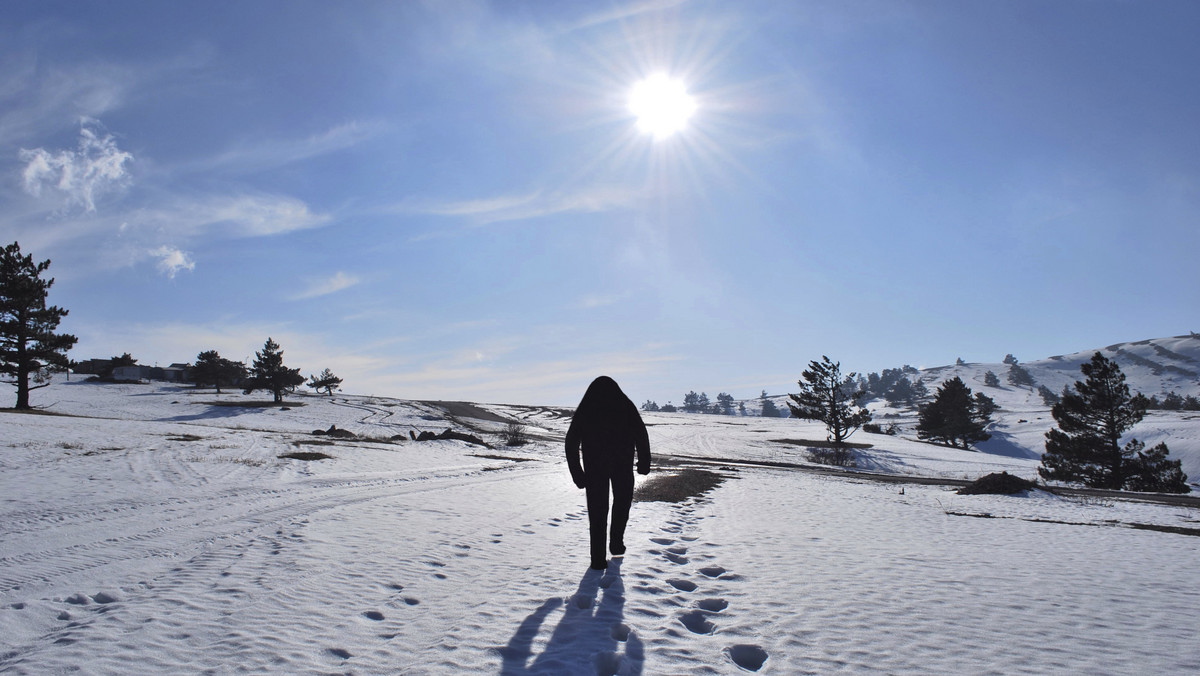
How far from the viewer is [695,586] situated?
5.88 m

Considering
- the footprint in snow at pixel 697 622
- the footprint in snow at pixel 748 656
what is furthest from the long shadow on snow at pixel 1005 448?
the footprint in snow at pixel 748 656

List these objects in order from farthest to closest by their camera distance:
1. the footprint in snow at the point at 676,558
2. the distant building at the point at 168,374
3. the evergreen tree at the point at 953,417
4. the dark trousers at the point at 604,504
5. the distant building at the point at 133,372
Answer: the distant building at the point at 168,374, the distant building at the point at 133,372, the evergreen tree at the point at 953,417, the footprint in snow at the point at 676,558, the dark trousers at the point at 604,504

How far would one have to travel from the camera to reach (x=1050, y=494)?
1975 centimetres

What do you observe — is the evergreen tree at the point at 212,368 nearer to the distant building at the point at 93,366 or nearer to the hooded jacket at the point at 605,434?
the distant building at the point at 93,366

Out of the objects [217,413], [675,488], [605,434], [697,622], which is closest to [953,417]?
[675,488]

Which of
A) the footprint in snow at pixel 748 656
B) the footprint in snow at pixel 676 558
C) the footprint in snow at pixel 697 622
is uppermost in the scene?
the footprint in snow at pixel 748 656

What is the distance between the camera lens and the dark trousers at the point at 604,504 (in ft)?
21.2

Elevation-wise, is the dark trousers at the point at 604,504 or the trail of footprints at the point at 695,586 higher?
the dark trousers at the point at 604,504

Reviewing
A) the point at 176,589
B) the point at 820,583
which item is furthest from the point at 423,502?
the point at 820,583

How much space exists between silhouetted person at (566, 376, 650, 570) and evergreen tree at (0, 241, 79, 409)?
52.0m

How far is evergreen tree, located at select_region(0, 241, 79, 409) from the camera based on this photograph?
122ft

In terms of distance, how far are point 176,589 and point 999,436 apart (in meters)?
106

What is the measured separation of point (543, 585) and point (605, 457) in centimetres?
169

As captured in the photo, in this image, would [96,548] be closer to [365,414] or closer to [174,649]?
[174,649]
